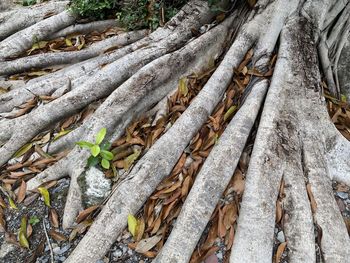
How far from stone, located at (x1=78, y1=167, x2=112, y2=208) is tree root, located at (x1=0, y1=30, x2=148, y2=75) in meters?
1.52

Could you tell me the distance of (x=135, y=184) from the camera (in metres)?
2.85

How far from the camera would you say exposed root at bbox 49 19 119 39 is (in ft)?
14.4

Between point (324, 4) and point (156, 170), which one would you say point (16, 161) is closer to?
point (156, 170)

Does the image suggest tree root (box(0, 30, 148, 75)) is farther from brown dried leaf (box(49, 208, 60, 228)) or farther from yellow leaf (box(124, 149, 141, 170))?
brown dried leaf (box(49, 208, 60, 228))

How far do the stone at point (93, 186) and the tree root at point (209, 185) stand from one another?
2.05 feet

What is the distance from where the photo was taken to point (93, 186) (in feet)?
9.70

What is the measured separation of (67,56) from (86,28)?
1.69ft

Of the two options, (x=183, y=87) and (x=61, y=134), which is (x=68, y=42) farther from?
(x=183, y=87)

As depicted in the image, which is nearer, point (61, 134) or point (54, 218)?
point (54, 218)

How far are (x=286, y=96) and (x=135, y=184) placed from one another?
1.35 m

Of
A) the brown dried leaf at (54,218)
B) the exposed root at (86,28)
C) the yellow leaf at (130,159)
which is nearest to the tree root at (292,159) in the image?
the yellow leaf at (130,159)

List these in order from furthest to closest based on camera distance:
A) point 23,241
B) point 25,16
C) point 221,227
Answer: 1. point 25,16
2. point 23,241
3. point 221,227

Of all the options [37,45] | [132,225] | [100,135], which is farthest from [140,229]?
[37,45]

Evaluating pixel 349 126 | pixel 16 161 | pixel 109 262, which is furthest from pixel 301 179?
pixel 16 161
